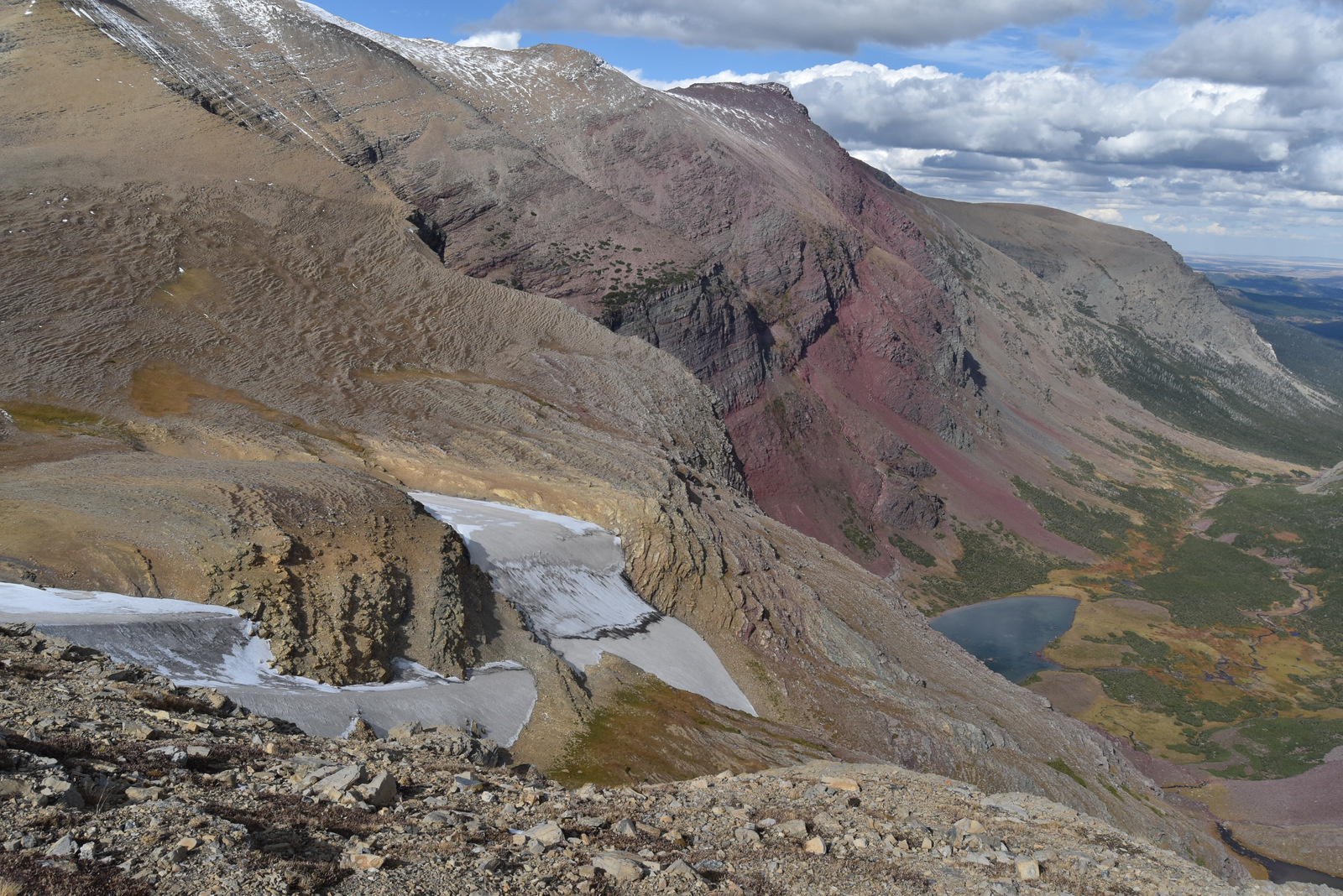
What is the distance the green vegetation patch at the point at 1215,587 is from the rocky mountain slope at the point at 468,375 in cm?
1030

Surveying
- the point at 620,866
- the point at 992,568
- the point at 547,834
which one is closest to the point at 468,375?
the point at 547,834

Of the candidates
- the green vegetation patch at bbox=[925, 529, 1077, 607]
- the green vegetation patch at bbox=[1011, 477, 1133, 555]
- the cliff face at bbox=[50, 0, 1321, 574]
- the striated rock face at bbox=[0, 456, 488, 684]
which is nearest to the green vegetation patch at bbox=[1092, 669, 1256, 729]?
the green vegetation patch at bbox=[925, 529, 1077, 607]

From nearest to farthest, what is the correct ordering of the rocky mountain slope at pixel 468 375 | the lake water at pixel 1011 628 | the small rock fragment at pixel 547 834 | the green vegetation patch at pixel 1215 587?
the small rock fragment at pixel 547 834 → the rocky mountain slope at pixel 468 375 → the lake water at pixel 1011 628 → the green vegetation patch at pixel 1215 587

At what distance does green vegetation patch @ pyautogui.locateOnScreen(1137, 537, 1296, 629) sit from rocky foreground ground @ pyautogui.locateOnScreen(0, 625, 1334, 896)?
7158cm

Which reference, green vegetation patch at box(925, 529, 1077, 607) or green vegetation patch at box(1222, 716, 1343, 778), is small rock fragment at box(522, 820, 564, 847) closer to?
green vegetation patch at box(1222, 716, 1343, 778)

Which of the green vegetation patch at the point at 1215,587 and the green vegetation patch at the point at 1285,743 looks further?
the green vegetation patch at the point at 1215,587

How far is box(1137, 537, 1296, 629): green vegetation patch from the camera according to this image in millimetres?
75562

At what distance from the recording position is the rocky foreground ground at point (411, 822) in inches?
327

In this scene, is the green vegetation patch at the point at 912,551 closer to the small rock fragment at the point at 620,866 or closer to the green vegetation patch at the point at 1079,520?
the green vegetation patch at the point at 1079,520

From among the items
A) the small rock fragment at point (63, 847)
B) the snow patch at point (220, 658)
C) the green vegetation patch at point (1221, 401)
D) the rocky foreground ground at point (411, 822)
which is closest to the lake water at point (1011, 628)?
the rocky foreground ground at point (411, 822)

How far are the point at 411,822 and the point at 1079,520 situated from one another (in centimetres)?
9353

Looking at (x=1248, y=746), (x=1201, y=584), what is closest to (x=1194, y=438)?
(x=1201, y=584)

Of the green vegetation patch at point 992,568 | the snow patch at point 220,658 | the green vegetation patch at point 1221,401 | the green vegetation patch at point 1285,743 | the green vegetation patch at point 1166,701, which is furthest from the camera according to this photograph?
the green vegetation patch at point 1221,401

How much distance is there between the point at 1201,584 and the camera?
81.6 meters
